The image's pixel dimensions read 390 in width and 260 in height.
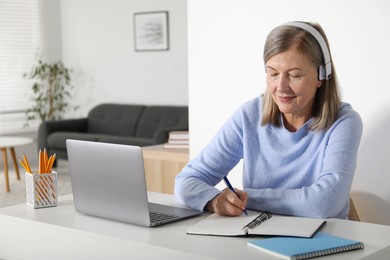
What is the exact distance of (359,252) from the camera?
1.54 metres

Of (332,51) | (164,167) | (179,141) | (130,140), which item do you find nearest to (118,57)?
(130,140)

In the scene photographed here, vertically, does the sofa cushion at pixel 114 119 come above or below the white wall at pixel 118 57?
below

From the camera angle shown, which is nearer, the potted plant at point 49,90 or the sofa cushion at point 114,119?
the sofa cushion at point 114,119

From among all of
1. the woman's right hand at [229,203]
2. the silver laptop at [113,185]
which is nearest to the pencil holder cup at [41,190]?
the silver laptop at [113,185]

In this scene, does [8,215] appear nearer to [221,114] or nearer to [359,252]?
[359,252]

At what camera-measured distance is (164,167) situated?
3721 millimetres

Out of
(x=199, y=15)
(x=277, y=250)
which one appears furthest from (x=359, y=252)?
(x=199, y=15)

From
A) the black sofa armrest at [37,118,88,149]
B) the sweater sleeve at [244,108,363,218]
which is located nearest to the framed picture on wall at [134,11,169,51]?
the black sofa armrest at [37,118,88,149]

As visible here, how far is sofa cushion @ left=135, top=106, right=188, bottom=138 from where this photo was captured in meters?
7.26

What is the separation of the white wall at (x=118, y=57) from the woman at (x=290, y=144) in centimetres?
520

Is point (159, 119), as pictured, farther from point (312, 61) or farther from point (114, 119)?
point (312, 61)

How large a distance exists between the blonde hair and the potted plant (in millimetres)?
6470

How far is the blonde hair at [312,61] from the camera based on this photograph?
2.12 m

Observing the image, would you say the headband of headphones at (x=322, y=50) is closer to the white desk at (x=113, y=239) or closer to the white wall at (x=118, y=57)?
the white desk at (x=113, y=239)
